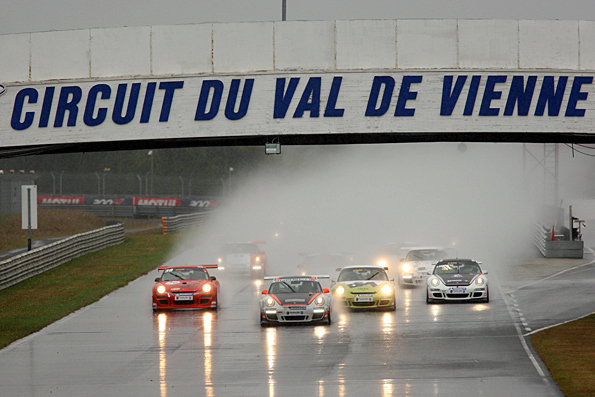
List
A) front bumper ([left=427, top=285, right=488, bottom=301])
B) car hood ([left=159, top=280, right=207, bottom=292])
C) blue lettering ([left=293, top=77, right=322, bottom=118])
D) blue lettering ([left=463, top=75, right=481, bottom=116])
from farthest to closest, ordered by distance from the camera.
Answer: front bumper ([left=427, top=285, right=488, bottom=301]) < car hood ([left=159, top=280, right=207, bottom=292]) < blue lettering ([left=293, top=77, right=322, bottom=118]) < blue lettering ([left=463, top=75, right=481, bottom=116])

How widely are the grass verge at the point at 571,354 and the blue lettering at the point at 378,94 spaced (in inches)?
205

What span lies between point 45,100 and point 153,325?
237 inches

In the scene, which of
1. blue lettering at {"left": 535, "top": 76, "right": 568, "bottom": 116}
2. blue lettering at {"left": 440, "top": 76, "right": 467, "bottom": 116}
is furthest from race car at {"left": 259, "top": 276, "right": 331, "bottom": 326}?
blue lettering at {"left": 535, "top": 76, "right": 568, "bottom": 116}

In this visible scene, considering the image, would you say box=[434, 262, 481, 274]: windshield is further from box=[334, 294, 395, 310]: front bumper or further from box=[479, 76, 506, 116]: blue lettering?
box=[479, 76, 506, 116]: blue lettering

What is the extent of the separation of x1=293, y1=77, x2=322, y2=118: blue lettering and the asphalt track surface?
4.39 metres

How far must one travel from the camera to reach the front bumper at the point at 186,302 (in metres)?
20.9

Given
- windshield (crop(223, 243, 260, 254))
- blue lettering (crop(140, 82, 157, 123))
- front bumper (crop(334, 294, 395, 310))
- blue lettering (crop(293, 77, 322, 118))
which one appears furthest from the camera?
windshield (crop(223, 243, 260, 254))

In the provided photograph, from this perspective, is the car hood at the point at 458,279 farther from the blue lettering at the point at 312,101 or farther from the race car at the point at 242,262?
the race car at the point at 242,262

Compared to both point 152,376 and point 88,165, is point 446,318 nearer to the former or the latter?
point 152,376

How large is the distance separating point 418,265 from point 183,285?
8454mm

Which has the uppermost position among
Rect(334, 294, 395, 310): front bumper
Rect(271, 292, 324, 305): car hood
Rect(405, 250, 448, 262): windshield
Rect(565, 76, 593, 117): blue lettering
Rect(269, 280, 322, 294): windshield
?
Rect(565, 76, 593, 117): blue lettering

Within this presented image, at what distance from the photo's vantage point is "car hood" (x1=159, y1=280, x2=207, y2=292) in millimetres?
21000

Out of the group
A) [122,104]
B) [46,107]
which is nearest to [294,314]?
[122,104]

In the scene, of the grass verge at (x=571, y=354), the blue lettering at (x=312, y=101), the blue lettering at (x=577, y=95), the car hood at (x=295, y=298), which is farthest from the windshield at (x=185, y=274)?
the blue lettering at (x=577, y=95)
